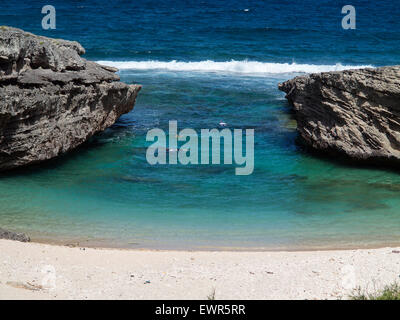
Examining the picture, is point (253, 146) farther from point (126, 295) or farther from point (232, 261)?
point (126, 295)

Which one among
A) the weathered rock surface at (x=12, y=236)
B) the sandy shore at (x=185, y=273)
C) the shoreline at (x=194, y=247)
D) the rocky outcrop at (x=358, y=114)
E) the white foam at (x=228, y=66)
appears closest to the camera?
the sandy shore at (x=185, y=273)

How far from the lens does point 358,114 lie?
13.7 metres

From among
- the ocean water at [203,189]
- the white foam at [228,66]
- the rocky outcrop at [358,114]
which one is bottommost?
the ocean water at [203,189]

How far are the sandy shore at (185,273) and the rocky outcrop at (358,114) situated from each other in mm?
4694

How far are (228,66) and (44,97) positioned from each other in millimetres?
19598

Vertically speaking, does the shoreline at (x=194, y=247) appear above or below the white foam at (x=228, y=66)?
Answer: below

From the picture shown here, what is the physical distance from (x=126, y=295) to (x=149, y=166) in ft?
22.3

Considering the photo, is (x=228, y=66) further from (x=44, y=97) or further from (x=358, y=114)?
(x=44, y=97)

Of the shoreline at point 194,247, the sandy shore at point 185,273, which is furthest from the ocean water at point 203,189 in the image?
the sandy shore at point 185,273

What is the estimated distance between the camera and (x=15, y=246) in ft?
29.4

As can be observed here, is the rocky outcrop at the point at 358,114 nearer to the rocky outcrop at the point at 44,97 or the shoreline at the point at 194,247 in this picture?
the shoreline at the point at 194,247

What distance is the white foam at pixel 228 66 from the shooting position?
30.5 meters
